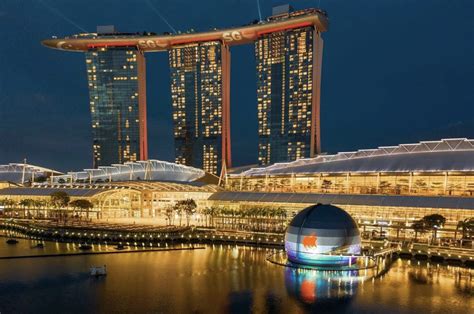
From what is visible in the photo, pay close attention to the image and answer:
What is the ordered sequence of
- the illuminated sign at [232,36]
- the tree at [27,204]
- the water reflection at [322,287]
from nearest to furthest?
the water reflection at [322,287] → the tree at [27,204] → the illuminated sign at [232,36]

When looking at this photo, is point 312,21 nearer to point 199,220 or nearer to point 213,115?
point 213,115

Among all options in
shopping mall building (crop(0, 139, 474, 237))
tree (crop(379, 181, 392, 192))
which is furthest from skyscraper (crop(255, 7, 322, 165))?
tree (crop(379, 181, 392, 192))

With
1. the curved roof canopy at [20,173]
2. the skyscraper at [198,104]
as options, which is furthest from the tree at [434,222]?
the skyscraper at [198,104]

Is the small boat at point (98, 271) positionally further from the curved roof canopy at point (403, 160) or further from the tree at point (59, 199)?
the curved roof canopy at point (403, 160)

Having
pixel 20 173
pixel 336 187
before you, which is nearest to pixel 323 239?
pixel 336 187

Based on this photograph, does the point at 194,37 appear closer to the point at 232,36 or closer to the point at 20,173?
the point at 232,36

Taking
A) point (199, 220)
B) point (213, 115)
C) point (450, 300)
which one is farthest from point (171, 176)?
point (450, 300)
